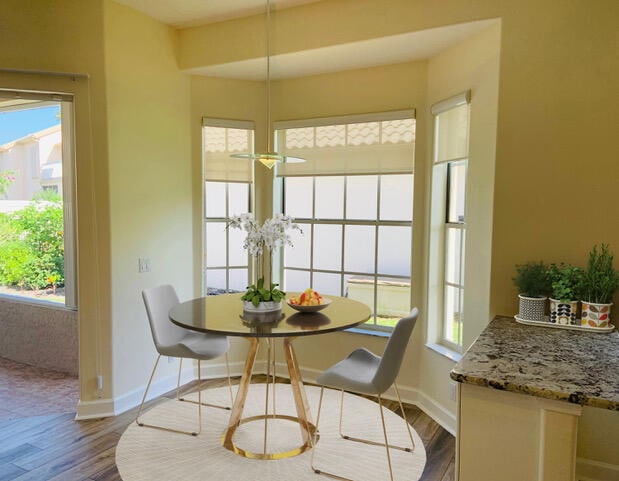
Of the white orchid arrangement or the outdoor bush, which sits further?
the outdoor bush

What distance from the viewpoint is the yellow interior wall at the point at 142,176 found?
3309mm

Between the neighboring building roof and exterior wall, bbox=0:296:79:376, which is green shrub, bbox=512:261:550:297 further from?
the neighboring building roof

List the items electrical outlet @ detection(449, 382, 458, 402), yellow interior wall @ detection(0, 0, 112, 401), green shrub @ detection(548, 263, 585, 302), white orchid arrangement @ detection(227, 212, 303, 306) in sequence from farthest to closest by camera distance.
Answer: yellow interior wall @ detection(0, 0, 112, 401)
electrical outlet @ detection(449, 382, 458, 402)
white orchid arrangement @ detection(227, 212, 303, 306)
green shrub @ detection(548, 263, 585, 302)

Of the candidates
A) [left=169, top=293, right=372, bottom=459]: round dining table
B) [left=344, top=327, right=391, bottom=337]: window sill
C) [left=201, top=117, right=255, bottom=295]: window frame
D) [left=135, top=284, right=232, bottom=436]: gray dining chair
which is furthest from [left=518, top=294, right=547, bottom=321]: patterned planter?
[left=201, top=117, right=255, bottom=295]: window frame

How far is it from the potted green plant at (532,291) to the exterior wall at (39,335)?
3.57 meters

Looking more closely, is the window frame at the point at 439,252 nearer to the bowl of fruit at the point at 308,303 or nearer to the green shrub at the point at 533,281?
the green shrub at the point at 533,281

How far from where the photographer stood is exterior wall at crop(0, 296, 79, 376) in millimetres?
4074

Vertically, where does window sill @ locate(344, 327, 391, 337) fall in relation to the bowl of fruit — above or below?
below

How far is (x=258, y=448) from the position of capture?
2.82 m

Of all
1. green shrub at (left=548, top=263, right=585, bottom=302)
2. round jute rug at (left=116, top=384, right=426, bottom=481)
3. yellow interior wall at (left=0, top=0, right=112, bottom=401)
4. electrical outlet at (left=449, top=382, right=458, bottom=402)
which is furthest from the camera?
yellow interior wall at (left=0, top=0, right=112, bottom=401)

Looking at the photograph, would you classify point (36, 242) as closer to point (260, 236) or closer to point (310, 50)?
point (260, 236)

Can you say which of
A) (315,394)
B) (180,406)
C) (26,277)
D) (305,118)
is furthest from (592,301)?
(26,277)

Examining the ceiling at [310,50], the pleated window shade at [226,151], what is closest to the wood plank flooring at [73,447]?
the pleated window shade at [226,151]

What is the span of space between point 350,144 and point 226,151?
1.12m
